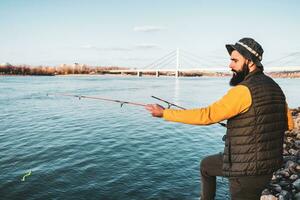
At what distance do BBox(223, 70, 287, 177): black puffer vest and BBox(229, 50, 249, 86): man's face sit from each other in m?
0.14

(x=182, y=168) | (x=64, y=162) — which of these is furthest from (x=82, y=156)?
(x=182, y=168)

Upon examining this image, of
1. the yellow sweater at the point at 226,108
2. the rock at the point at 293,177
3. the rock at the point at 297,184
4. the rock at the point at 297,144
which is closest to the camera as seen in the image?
the yellow sweater at the point at 226,108

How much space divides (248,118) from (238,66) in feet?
2.20

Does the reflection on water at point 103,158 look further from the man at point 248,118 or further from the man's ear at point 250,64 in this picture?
the man's ear at point 250,64

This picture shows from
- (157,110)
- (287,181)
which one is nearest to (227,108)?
(157,110)

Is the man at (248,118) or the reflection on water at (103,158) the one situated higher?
the man at (248,118)

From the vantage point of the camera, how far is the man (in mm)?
3188

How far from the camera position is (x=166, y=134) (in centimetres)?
1502

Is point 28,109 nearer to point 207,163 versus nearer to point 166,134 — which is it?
point 166,134

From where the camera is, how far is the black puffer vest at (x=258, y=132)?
322 cm

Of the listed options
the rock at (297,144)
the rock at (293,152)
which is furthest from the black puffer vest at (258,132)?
the rock at (297,144)

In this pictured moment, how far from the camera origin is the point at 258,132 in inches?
128

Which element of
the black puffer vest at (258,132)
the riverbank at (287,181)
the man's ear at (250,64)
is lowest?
the riverbank at (287,181)

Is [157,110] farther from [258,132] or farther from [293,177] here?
[293,177]
